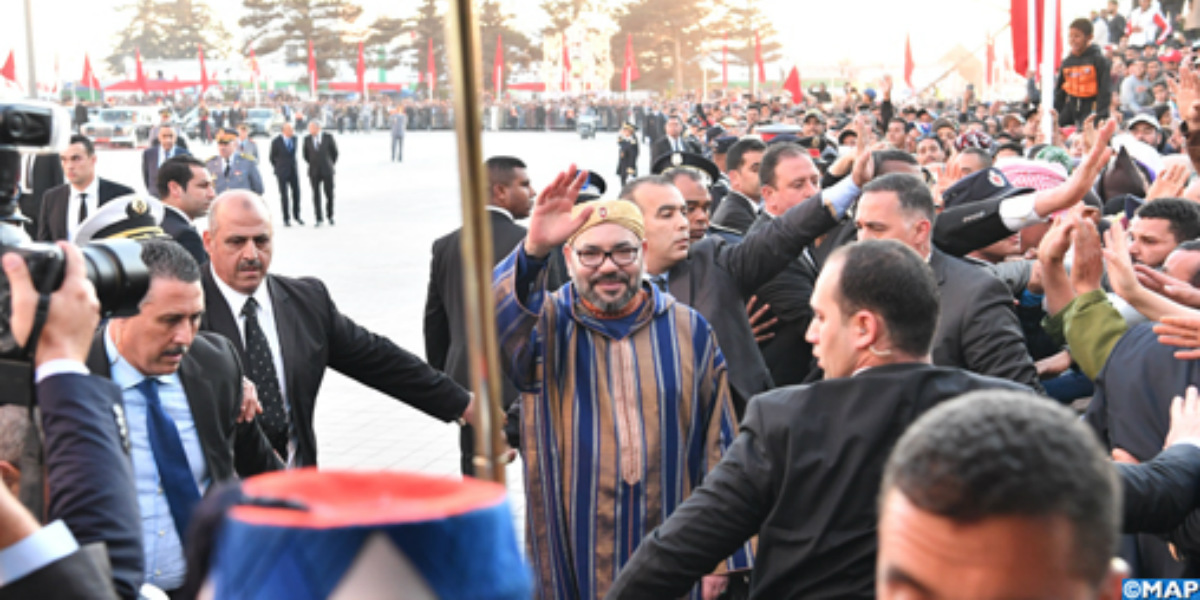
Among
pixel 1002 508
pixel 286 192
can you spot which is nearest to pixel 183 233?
pixel 1002 508

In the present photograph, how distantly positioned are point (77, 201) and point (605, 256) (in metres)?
6.20

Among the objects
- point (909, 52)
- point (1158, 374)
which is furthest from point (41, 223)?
point (909, 52)

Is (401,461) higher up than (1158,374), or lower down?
lower down

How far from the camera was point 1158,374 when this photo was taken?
127 inches

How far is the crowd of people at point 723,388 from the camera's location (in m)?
1.46

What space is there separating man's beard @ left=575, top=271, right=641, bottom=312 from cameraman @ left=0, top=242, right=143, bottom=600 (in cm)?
189

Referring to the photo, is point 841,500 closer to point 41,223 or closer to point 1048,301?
point 1048,301

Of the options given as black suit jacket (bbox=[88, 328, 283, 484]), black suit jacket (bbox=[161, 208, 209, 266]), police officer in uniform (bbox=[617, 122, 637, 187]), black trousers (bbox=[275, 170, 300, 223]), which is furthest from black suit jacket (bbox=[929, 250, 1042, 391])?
police officer in uniform (bbox=[617, 122, 637, 187])

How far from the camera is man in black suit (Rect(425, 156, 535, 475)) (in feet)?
18.5

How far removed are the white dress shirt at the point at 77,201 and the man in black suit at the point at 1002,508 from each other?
8137 mm

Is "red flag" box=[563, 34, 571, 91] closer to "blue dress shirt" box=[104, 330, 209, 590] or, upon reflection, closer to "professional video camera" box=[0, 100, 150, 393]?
"blue dress shirt" box=[104, 330, 209, 590]

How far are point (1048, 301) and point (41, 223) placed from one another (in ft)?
24.6

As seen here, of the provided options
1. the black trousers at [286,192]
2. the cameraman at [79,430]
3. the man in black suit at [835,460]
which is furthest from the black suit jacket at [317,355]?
the black trousers at [286,192]

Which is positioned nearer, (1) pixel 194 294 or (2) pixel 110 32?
(1) pixel 194 294
